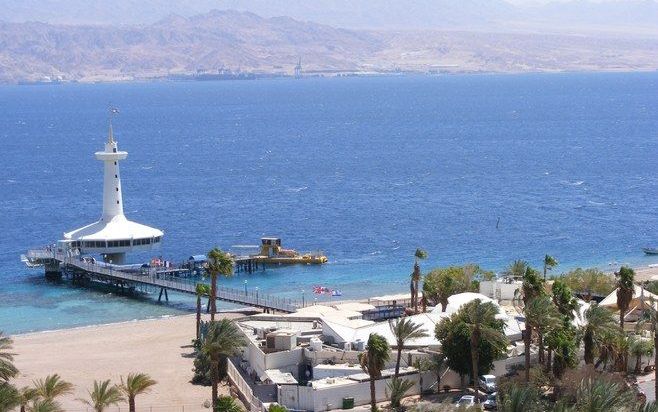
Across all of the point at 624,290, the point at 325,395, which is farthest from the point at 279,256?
the point at 325,395

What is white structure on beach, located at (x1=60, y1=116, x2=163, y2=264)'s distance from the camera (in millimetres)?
81000

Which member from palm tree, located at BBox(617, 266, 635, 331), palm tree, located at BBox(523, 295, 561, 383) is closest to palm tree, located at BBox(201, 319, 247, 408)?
palm tree, located at BBox(523, 295, 561, 383)

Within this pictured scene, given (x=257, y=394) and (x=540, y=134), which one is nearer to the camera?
(x=257, y=394)

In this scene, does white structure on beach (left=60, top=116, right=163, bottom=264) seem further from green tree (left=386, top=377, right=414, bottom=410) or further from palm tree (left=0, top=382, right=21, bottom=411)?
palm tree (left=0, top=382, right=21, bottom=411)

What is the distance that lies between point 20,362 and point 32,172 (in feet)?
285

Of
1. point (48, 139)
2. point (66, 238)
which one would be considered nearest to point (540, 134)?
point (48, 139)

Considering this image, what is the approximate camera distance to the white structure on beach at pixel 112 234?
266ft

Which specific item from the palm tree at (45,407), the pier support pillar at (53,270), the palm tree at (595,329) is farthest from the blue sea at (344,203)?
the palm tree at (595,329)

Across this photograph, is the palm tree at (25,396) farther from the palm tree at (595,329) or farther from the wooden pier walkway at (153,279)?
the wooden pier walkway at (153,279)

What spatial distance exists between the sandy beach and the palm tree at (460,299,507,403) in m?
9.34

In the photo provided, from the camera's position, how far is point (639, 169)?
438 feet

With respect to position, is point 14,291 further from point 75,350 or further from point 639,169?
point 639,169

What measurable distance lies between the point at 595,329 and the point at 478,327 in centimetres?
426

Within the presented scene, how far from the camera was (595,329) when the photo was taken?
4562cm
